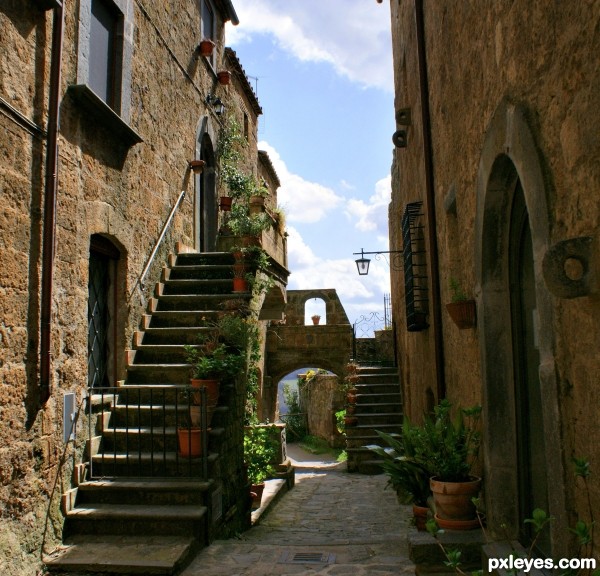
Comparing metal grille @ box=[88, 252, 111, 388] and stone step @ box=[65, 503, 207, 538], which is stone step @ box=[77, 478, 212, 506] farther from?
metal grille @ box=[88, 252, 111, 388]

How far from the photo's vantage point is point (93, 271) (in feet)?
22.0

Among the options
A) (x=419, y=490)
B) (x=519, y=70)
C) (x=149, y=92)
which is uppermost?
(x=149, y=92)

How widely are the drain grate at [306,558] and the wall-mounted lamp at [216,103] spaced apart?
29.2 feet

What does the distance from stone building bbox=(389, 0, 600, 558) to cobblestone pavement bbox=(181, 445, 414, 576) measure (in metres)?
1.25

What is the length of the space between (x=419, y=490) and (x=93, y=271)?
415 centimetres

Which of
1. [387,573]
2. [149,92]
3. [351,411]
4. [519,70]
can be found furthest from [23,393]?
[351,411]

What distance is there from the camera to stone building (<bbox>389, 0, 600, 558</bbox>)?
2.46 metres

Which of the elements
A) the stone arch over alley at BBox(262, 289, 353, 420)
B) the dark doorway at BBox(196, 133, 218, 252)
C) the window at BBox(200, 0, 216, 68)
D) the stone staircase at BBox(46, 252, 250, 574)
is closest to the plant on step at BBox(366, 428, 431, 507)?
the stone staircase at BBox(46, 252, 250, 574)

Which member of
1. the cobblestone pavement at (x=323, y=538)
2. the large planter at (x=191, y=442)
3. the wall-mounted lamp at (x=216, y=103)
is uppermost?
the wall-mounted lamp at (x=216, y=103)

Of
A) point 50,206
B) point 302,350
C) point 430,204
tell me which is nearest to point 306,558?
point 50,206

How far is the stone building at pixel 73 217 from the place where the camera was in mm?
4625

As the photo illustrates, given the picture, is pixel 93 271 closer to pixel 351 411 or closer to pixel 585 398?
pixel 585 398

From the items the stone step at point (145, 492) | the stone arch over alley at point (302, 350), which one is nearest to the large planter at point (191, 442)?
the stone step at point (145, 492)

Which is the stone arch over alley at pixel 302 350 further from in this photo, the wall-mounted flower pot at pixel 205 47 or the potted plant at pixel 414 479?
the potted plant at pixel 414 479
